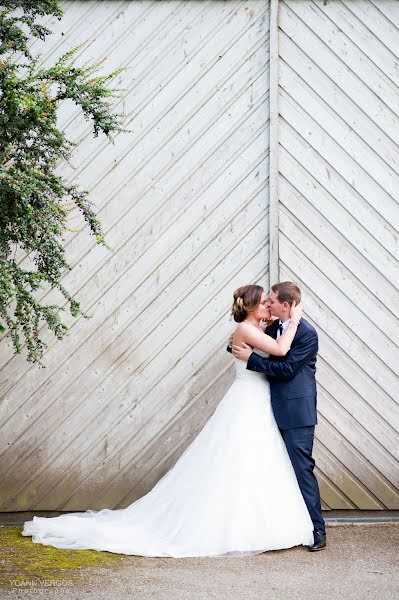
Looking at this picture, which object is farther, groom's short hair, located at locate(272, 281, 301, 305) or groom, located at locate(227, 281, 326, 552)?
groom's short hair, located at locate(272, 281, 301, 305)

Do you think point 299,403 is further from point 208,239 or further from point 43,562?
point 43,562

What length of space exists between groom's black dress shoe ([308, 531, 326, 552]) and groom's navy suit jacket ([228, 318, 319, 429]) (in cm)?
67

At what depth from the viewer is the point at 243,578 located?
14.2ft

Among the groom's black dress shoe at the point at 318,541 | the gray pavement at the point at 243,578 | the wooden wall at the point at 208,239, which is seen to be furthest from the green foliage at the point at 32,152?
the groom's black dress shoe at the point at 318,541

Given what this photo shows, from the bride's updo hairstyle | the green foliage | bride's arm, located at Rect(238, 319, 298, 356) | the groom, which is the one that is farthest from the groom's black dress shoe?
the green foliage

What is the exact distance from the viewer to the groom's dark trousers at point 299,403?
502 cm

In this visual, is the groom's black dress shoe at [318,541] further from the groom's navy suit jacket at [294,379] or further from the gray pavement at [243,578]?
the groom's navy suit jacket at [294,379]

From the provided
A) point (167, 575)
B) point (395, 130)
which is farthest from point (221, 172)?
point (167, 575)

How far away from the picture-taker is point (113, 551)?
4.80m

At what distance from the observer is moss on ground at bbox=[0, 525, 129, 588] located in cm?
434

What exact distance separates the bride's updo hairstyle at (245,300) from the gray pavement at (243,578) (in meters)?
1.52

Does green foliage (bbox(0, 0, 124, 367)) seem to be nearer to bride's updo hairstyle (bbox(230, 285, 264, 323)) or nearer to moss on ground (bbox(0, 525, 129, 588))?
moss on ground (bbox(0, 525, 129, 588))

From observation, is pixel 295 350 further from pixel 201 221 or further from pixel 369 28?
pixel 369 28

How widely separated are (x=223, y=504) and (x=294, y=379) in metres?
0.90
